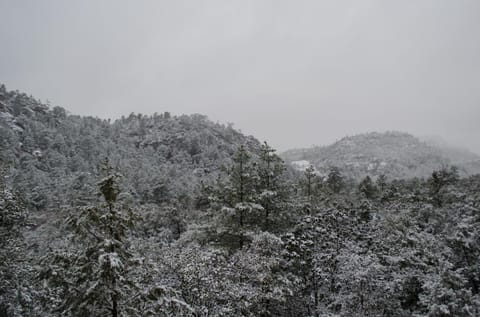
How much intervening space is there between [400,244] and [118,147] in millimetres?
85234

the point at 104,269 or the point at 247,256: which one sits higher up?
the point at 104,269

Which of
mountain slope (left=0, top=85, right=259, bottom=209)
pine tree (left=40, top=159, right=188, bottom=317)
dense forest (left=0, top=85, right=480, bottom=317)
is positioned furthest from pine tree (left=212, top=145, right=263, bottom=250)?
mountain slope (left=0, top=85, right=259, bottom=209)

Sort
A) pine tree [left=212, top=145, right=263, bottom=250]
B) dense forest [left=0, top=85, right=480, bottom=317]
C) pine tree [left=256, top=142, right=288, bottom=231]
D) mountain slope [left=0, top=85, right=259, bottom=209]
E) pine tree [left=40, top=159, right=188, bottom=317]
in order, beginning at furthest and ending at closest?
mountain slope [left=0, top=85, right=259, bottom=209] < pine tree [left=256, top=142, right=288, bottom=231] < pine tree [left=212, top=145, right=263, bottom=250] < dense forest [left=0, top=85, right=480, bottom=317] < pine tree [left=40, top=159, right=188, bottom=317]

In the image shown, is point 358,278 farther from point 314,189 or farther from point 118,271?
point 314,189

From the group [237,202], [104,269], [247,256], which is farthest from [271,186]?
[104,269]

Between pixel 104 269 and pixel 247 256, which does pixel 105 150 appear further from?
pixel 104 269

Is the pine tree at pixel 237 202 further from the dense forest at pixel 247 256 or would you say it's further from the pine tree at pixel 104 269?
the pine tree at pixel 104 269

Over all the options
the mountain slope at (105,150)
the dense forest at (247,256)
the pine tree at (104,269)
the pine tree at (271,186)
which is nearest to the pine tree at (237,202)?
the dense forest at (247,256)

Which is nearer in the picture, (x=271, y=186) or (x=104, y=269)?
(x=104, y=269)

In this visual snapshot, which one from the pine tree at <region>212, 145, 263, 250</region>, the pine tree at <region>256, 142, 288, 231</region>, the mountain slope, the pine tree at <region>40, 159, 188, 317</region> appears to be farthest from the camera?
the mountain slope

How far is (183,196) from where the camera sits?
147ft

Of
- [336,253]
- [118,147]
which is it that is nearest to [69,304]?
[336,253]

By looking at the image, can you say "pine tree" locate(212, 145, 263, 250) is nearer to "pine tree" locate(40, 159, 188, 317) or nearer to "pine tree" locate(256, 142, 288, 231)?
"pine tree" locate(256, 142, 288, 231)

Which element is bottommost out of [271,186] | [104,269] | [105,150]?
[104,269]
